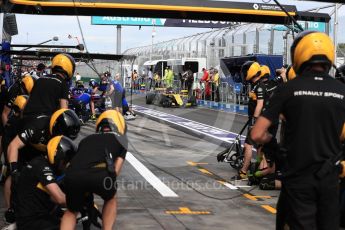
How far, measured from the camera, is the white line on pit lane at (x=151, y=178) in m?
7.91

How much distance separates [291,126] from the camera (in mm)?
3580

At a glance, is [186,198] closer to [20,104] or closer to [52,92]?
[52,92]

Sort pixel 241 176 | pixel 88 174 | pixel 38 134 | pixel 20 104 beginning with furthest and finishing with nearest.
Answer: pixel 241 176, pixel 20 104, pixel 38 134, pixel 88 174

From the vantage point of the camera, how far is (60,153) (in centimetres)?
464

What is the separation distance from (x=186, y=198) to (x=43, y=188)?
3.20 m

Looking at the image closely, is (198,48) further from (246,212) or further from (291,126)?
(291,126)

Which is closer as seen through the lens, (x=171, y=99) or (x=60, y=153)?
(x=60, y=153)

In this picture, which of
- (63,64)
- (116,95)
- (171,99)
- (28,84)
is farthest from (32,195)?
(171,99)

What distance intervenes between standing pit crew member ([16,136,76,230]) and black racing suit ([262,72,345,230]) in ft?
6.69

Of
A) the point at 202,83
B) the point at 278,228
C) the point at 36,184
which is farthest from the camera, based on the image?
the point at 202,83

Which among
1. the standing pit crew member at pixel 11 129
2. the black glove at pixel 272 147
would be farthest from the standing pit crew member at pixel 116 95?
the black glove at pixel 272 147

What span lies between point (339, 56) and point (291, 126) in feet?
51.4

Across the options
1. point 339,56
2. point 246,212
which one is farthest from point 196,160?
point 339,56

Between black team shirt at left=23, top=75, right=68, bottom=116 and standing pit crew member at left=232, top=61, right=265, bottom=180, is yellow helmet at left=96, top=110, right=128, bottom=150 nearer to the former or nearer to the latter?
black team shirt at left=23, top=75, right=68, bottom=116
